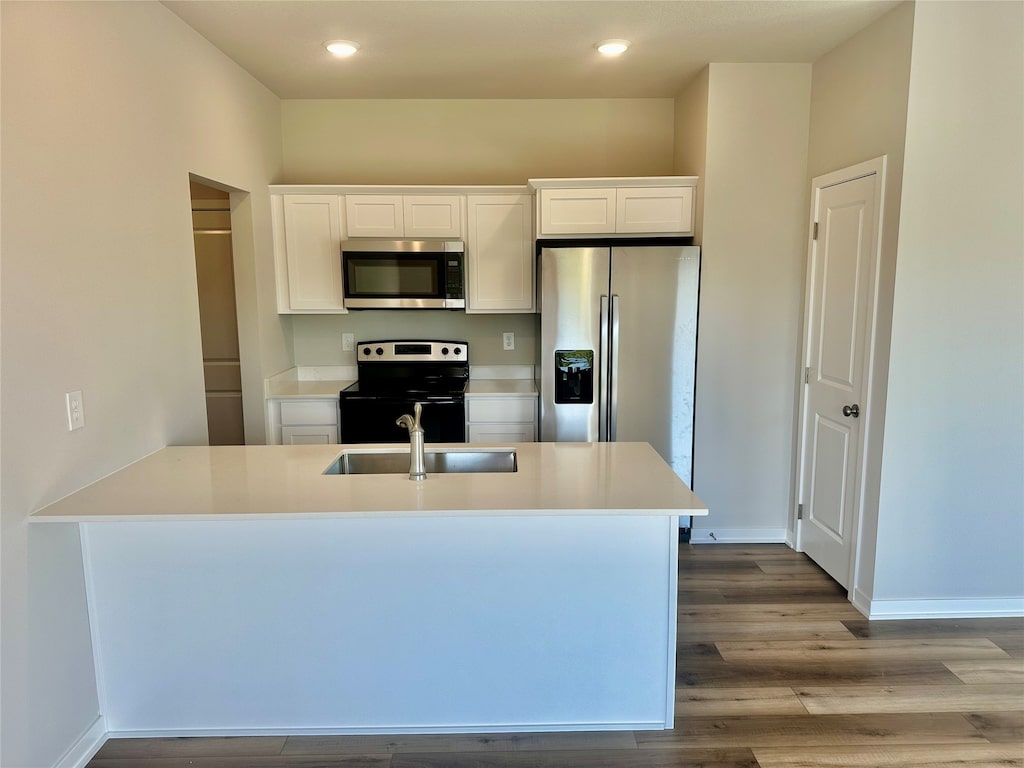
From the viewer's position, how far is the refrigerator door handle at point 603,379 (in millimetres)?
3459

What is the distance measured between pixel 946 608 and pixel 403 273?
3238mm

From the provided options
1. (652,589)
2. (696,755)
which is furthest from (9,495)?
(696,755)

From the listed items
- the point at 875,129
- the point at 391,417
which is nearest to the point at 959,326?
the point at 875,129

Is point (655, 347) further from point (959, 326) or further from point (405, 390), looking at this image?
point (405, 390)

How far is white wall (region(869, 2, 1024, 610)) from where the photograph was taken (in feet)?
8.32

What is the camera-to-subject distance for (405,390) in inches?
157

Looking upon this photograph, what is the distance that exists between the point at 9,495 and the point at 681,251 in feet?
9.88

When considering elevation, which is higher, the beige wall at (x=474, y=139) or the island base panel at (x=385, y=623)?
the beige wall at (x=474, y=139)

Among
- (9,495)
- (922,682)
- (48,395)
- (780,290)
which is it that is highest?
(780,290)

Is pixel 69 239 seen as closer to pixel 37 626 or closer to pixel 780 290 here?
pixel 37 626

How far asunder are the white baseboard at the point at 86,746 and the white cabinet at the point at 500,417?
223 centimetres

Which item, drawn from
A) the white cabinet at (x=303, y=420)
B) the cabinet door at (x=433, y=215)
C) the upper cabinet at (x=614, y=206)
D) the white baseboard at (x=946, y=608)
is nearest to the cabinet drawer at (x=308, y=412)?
the white cabinet at (x=303, y=420)

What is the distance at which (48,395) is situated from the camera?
1.89 meters

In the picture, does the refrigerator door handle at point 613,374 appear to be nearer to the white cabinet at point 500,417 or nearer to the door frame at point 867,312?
the white cabinet at point 500,417
